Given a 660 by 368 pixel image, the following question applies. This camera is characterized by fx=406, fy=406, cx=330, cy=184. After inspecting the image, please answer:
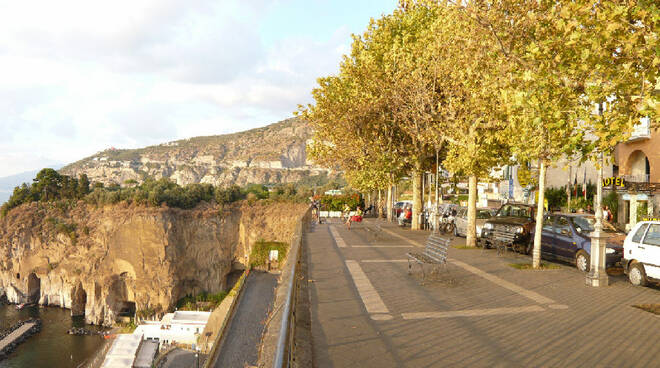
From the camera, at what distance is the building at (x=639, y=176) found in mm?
23625

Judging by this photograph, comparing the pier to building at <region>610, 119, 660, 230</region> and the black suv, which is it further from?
building at <region>610, 119, 660, 230</region>

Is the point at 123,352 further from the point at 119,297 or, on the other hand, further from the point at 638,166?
the point at 638,166

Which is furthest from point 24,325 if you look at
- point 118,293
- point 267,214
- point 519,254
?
point 519,254

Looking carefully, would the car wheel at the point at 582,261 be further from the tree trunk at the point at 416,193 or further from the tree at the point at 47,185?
the tree at the point at 47,185

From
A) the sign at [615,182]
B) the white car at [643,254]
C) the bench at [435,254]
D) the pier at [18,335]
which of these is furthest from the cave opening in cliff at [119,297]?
the white car at [643,254]

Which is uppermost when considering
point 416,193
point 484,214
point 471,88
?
point 471,88

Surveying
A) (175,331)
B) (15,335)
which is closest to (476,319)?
(175,331)

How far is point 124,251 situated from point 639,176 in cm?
6160

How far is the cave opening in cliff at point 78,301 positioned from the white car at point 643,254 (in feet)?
235

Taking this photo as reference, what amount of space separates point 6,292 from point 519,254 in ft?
278

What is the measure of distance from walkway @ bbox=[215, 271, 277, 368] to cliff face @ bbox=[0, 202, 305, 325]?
9.79 meters

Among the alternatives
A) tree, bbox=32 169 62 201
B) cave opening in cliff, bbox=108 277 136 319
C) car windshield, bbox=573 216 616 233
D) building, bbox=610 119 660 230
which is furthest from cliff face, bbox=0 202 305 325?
car windshield, bbox=573 216 616 233

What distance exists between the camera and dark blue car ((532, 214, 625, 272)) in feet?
37.6

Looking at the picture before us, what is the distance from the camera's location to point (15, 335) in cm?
4881
